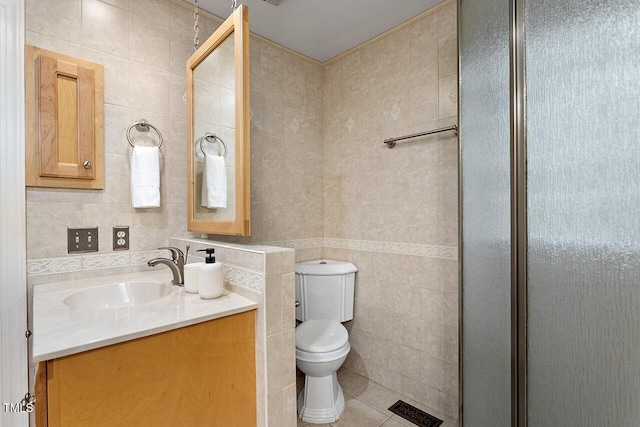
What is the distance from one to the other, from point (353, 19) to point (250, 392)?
2.10m

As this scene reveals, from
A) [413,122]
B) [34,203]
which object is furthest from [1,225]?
[413,122]

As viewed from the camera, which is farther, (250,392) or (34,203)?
(34,203)

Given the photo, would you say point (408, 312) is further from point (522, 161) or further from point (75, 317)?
point (75, 317)

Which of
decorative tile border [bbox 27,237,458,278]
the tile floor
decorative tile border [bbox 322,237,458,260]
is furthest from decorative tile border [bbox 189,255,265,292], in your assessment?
decorative tile border [bbox 322,237,458,260]

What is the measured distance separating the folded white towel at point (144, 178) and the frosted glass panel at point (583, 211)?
65.0 inches

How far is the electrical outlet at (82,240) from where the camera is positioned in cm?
145

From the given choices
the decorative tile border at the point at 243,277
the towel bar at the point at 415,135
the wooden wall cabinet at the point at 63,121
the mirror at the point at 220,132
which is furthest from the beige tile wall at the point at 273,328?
the towel bar at the point at 415,135

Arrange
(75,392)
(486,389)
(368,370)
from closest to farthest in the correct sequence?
(75,392), (486,389), (368,370)

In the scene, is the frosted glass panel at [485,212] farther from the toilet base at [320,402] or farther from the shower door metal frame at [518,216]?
the toilet base at [320,402]

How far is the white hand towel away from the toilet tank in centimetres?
77

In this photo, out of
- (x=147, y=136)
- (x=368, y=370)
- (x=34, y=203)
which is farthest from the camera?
(x=368, y=370)

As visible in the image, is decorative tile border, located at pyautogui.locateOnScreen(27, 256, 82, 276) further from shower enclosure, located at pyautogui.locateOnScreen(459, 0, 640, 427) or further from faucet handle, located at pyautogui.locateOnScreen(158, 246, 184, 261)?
shower enclosure, located at pyautogui.locateOnScreen(459, 0, 640, 427)

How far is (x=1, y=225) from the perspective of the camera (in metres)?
1.26

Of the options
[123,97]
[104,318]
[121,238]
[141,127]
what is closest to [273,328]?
[104,318]
